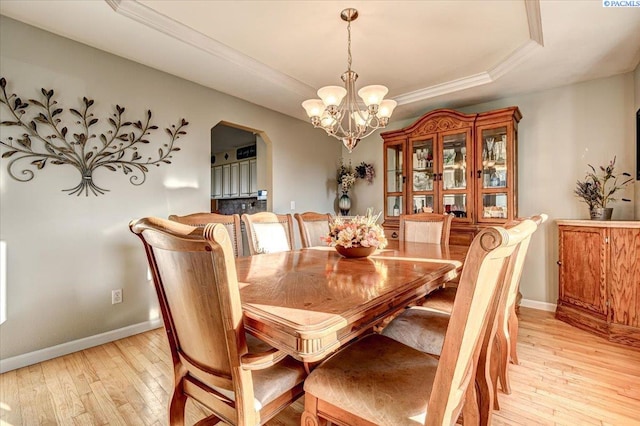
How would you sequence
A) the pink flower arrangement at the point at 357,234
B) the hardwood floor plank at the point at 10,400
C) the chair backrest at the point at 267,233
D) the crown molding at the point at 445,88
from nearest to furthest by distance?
the hardwood floor plank at the point at 10,400
the pink flower arrangement at the point at 357,234
the chair backrest at the point at 267,233
the crown molding at the point at 445,88

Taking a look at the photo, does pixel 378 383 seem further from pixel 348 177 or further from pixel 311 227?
pixel 348 177

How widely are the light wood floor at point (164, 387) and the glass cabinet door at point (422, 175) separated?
172cm

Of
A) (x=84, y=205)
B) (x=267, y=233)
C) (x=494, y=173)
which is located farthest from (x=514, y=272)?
(x=84, y=205)

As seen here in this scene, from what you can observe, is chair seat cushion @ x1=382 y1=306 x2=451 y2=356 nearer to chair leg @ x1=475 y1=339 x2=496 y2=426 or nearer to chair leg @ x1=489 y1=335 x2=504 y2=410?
chair leg @ x1=475 y1=339 x2=496 y2=426

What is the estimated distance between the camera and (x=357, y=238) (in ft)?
→ 5.88

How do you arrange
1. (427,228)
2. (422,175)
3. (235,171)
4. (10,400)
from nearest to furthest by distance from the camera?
(10,400) < (427,228) < (422,175) < (235,171)

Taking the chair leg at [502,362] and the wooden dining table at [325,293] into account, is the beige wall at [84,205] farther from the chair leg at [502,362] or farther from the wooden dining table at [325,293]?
the chair leg at [502,362]

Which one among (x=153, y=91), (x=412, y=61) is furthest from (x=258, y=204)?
(x=412, y=61)

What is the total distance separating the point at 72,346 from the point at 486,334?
111 inches

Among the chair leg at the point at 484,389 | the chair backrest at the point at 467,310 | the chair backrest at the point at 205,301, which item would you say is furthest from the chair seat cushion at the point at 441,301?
the chair backrest at the point at 205,301

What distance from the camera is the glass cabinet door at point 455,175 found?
10.9 ft

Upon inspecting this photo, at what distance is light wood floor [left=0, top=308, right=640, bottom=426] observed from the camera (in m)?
1.57

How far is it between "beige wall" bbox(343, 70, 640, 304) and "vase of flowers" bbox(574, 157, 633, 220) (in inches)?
2.8

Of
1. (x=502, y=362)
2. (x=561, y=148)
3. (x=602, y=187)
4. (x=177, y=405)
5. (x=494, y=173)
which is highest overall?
(x=561, y=148)
